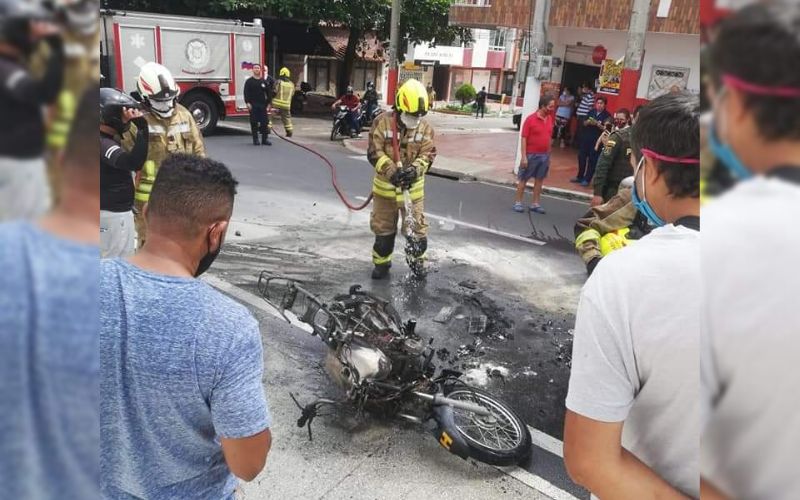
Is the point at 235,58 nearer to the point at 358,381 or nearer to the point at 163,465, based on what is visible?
the point at 358,381

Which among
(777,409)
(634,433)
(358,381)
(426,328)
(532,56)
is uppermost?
(532,56)

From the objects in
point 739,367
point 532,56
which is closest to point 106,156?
point 739,367

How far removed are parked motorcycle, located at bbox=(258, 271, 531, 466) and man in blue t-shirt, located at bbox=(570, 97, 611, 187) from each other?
7886 millimetres

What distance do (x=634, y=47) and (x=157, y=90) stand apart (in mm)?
7549

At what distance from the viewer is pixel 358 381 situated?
307 cm

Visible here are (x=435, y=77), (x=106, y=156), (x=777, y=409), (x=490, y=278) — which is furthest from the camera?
(x=435, y=77)

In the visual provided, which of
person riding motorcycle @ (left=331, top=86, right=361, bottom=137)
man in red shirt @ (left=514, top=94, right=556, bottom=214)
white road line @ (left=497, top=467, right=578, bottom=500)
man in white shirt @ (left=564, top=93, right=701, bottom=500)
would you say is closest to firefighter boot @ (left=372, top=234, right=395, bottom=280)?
white road line @ (left=497, top=467, right=578, bottom=500)

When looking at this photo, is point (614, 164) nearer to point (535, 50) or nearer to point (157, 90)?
point (157, 90)

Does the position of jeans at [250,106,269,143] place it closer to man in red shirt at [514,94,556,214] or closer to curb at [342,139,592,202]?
curb at [342,139,592,202]

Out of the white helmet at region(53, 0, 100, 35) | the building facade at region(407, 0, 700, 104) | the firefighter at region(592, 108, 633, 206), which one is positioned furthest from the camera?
the building facade at region(407, 0, 700, 104)

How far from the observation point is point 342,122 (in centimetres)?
1556

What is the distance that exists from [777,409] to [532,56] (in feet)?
35.6

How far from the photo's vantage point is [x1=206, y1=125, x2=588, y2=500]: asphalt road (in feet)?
9.70

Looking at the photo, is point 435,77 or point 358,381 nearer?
point 358,381
